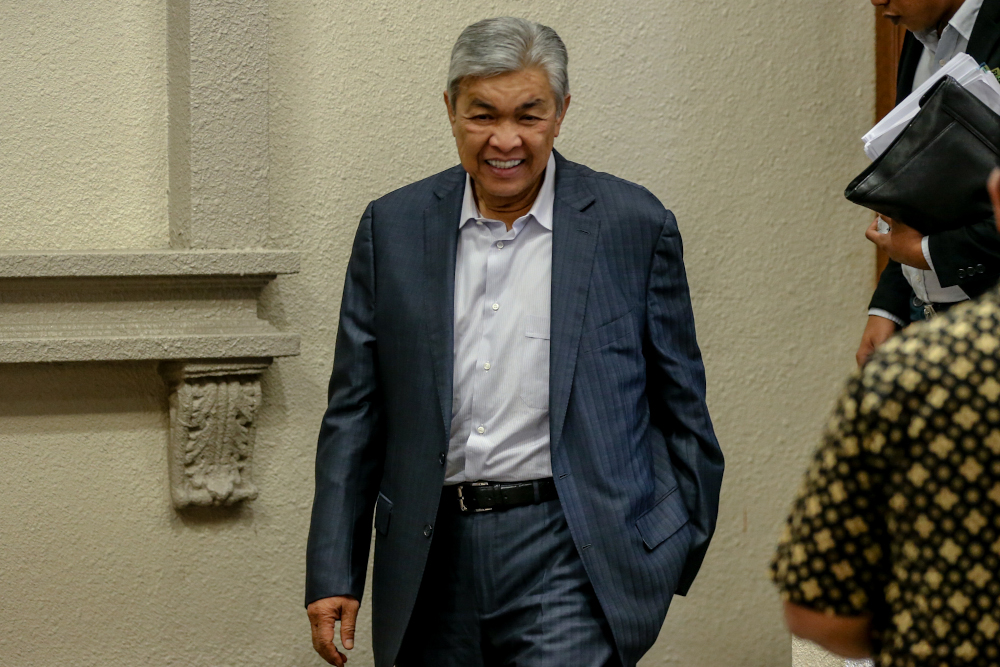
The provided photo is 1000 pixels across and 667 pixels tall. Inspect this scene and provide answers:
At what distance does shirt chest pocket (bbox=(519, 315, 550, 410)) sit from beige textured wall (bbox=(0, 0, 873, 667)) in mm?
1106

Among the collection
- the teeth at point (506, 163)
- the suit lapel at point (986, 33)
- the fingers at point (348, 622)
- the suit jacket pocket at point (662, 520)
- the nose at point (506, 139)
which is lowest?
the fingers at point (348, 622)

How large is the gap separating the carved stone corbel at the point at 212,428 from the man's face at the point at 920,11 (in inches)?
64.9

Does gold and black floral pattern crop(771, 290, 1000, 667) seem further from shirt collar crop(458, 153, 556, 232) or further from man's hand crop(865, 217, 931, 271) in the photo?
shirt collar crop(458, 153, 556, 232)

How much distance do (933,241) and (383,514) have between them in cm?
112

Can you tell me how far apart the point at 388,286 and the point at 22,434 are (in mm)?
1221

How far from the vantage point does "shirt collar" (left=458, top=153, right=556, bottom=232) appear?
2.32m

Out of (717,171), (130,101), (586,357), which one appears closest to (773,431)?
(717,171)

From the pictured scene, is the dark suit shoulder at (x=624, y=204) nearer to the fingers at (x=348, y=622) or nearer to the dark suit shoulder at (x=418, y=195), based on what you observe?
the dark suit shoulder at (x=418, y=195)

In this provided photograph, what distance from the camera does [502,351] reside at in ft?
7.32

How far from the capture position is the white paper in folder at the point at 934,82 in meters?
2.05

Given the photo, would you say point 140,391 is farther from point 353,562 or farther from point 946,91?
point 946,91

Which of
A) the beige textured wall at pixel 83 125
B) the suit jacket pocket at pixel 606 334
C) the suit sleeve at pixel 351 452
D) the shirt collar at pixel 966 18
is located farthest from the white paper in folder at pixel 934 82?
the beige textured wall at pixel 83 125

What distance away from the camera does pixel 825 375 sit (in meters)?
3.66

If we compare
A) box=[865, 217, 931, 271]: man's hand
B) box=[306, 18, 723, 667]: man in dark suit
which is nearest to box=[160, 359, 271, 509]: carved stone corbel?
box=[306, 18, 723, 667]: man in dark suit
